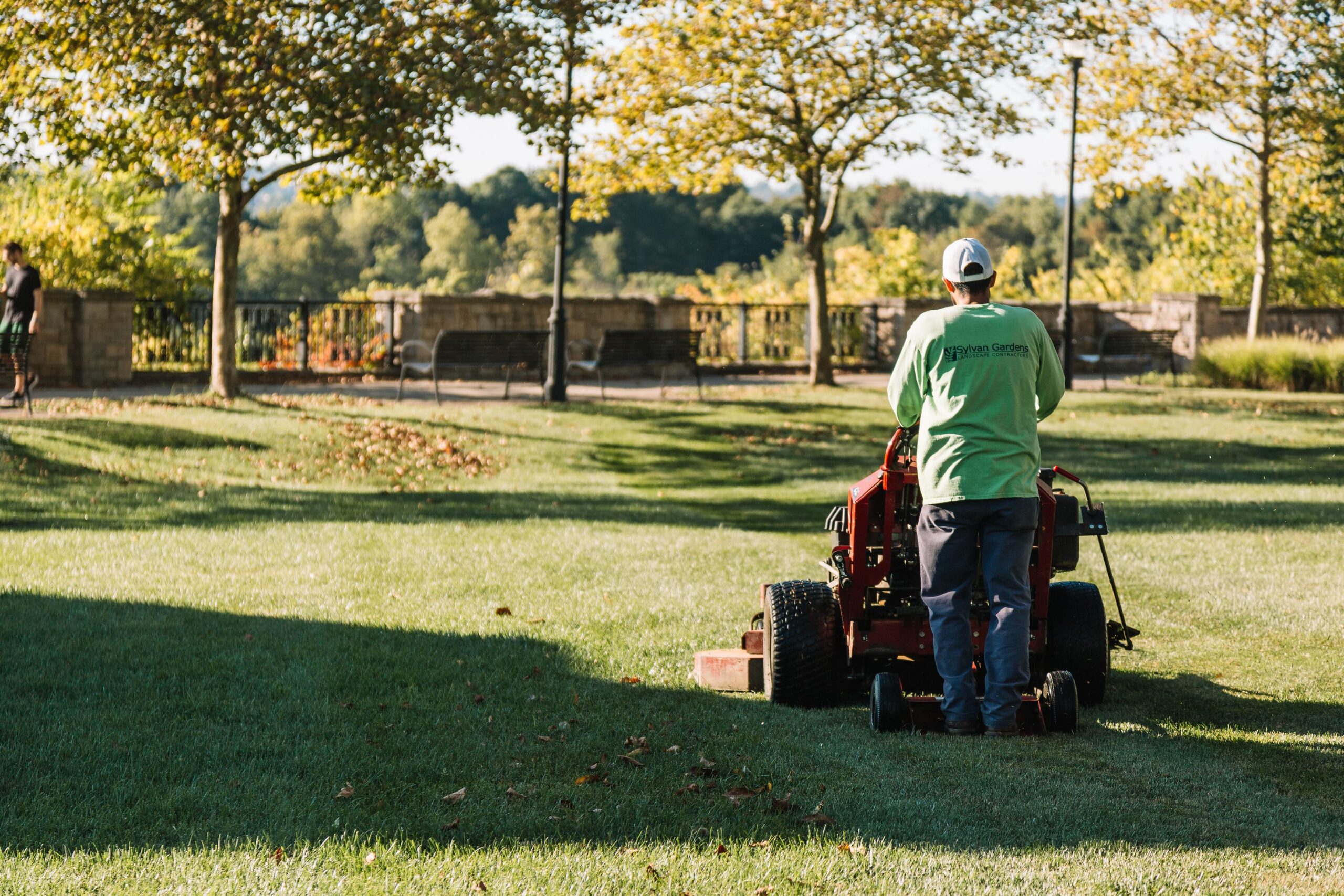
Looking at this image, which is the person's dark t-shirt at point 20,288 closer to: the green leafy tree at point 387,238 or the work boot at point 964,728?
the work boot at point 964,728

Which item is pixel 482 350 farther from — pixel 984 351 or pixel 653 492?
pixel 984 351

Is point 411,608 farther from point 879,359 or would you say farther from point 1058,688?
point 879,359

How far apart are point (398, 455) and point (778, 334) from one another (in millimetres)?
16357

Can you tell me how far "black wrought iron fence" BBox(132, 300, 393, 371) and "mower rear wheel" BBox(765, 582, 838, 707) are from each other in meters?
18.6

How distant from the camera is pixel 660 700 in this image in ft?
19.2

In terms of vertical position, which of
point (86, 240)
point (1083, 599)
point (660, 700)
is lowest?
point (660, 700)

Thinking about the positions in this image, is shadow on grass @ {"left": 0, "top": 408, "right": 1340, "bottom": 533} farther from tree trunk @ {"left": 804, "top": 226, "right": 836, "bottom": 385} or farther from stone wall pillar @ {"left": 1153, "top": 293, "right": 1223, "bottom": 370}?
stone wall pillar @ {"left": 1153, "top": 293, "right": 1223, "bottom": 370}

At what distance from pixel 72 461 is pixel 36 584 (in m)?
5.34

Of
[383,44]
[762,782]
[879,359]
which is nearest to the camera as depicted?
[762,782]

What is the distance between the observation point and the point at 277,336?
82.7 ft

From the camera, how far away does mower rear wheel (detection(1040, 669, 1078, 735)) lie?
528 cm

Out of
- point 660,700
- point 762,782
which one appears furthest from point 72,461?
point 762,782

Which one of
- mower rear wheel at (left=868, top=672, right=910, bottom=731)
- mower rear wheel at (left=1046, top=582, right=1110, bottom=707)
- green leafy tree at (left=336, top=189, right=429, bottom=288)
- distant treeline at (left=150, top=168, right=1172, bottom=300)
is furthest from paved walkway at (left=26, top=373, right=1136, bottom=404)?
green leafy tree at (left=336, top=189, right=429, bottom=288)

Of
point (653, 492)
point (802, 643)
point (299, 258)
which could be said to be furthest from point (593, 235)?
point (802, 643)
